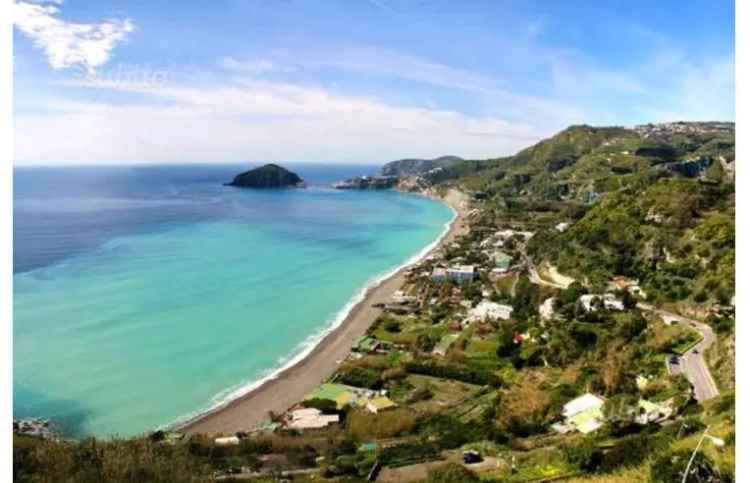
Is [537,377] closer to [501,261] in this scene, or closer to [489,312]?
[489,312]

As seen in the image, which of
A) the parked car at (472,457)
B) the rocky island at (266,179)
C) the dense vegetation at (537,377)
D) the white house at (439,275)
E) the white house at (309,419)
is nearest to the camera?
the dense vegetation at (537,377)

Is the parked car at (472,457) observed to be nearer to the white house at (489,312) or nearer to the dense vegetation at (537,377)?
the dense vegetation at (537,377)

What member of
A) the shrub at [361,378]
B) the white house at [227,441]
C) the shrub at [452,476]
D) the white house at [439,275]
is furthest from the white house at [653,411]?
the white house at [439,275]

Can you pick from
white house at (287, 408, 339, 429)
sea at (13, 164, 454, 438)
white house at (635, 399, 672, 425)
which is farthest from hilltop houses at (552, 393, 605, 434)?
sea at (13, 164, 454, 438)

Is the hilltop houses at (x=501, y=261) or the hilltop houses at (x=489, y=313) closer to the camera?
the hilltop houses at (x=489, y=313)

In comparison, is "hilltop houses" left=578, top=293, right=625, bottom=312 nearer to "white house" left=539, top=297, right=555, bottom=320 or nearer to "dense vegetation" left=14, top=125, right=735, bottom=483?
"dense vegetation" left=14, top=125, right=735, bottom=483

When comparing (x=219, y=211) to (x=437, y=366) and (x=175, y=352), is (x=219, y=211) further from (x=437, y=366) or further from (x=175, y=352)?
(x=437, y=366)
